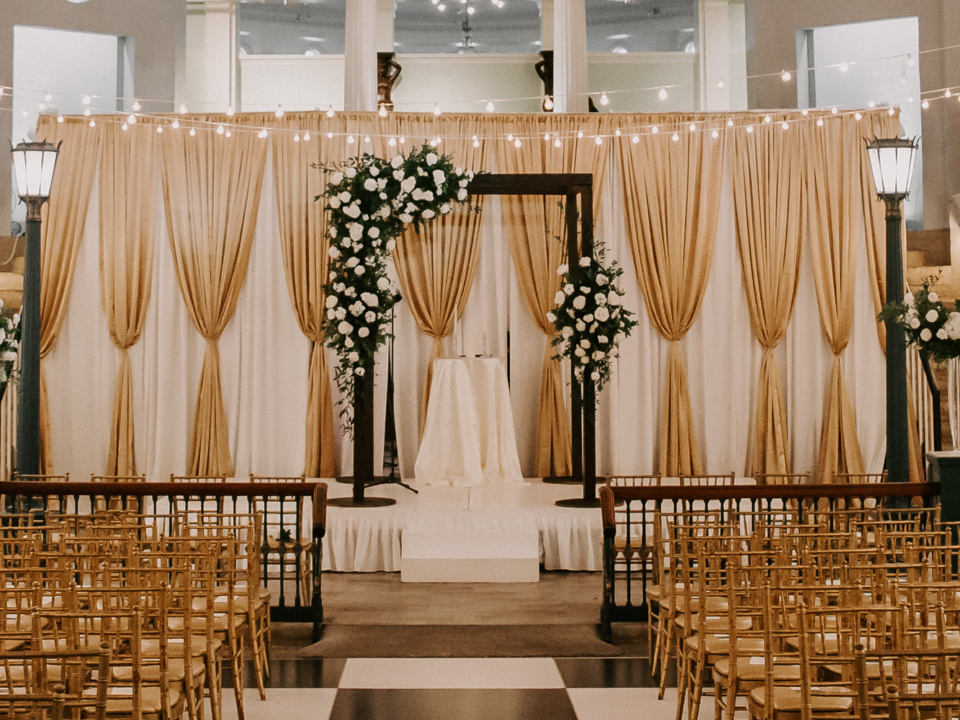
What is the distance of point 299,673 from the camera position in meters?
4.83

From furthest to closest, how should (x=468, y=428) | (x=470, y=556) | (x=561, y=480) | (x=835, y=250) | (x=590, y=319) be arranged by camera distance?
(x=835, y=250)
(x=561, y=480)
(x=468, y=428)
(x=590, y=319)
(x=470, y=556)

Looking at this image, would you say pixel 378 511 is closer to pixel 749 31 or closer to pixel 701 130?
pixel 701 130

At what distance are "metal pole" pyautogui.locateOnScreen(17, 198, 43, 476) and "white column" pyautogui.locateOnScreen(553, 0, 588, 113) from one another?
5679mm

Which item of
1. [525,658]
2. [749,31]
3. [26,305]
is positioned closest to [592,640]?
[525,658]

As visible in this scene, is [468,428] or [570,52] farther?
[570,52]

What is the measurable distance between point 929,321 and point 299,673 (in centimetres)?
489

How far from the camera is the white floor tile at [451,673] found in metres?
4.62

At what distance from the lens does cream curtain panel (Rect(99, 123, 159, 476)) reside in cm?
959

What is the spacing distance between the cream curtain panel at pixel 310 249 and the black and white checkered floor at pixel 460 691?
15.2 feet

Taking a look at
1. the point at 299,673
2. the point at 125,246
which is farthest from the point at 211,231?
the point at 299,673

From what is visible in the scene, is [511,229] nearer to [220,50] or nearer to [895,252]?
[895,252]

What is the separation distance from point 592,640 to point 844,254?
580 cm

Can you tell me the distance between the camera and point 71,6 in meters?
10.6

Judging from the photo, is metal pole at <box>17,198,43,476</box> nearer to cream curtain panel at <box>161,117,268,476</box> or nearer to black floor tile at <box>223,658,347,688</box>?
cream curtain panel at <box>161,117,268,476</box>
